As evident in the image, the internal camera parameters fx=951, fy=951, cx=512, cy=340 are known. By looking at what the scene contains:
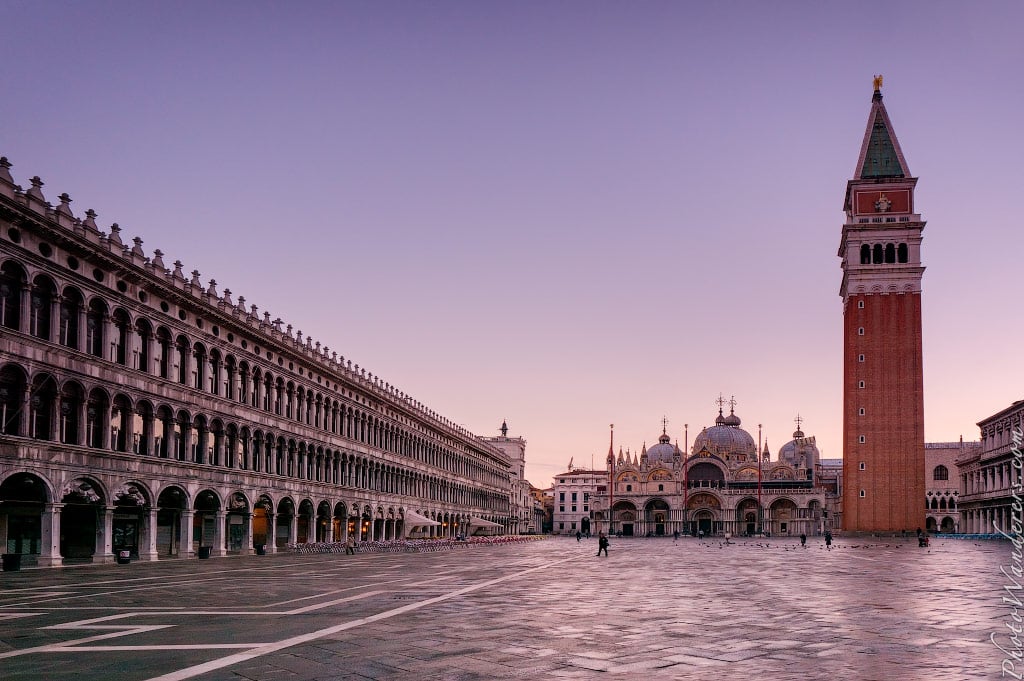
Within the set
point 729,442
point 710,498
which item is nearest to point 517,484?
point 710,498

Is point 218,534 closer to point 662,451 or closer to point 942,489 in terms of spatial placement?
point 662,451

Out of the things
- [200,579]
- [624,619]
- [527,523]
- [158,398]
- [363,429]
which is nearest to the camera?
[624,619]

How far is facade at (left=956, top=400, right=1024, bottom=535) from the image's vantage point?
9631 centimetres

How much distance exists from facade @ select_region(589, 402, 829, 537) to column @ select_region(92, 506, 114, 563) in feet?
312

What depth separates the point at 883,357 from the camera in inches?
3952

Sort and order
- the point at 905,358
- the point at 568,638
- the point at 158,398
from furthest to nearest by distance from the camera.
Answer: the point at 905,358, the point at 158,398, the point at 568,638

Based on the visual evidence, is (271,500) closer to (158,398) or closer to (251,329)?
(251,329)

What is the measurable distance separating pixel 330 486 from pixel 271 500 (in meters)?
10.5

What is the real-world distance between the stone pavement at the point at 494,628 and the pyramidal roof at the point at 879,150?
85318mm

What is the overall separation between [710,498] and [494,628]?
417 ft

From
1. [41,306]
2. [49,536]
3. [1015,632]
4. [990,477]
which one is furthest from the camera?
[990,477]

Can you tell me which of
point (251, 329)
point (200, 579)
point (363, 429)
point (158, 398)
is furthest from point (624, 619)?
point (363, 429)

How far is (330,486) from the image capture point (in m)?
67.1

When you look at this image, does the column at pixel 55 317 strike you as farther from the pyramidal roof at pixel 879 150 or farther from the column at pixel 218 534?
the pyramidal roof at pixel 879 150
